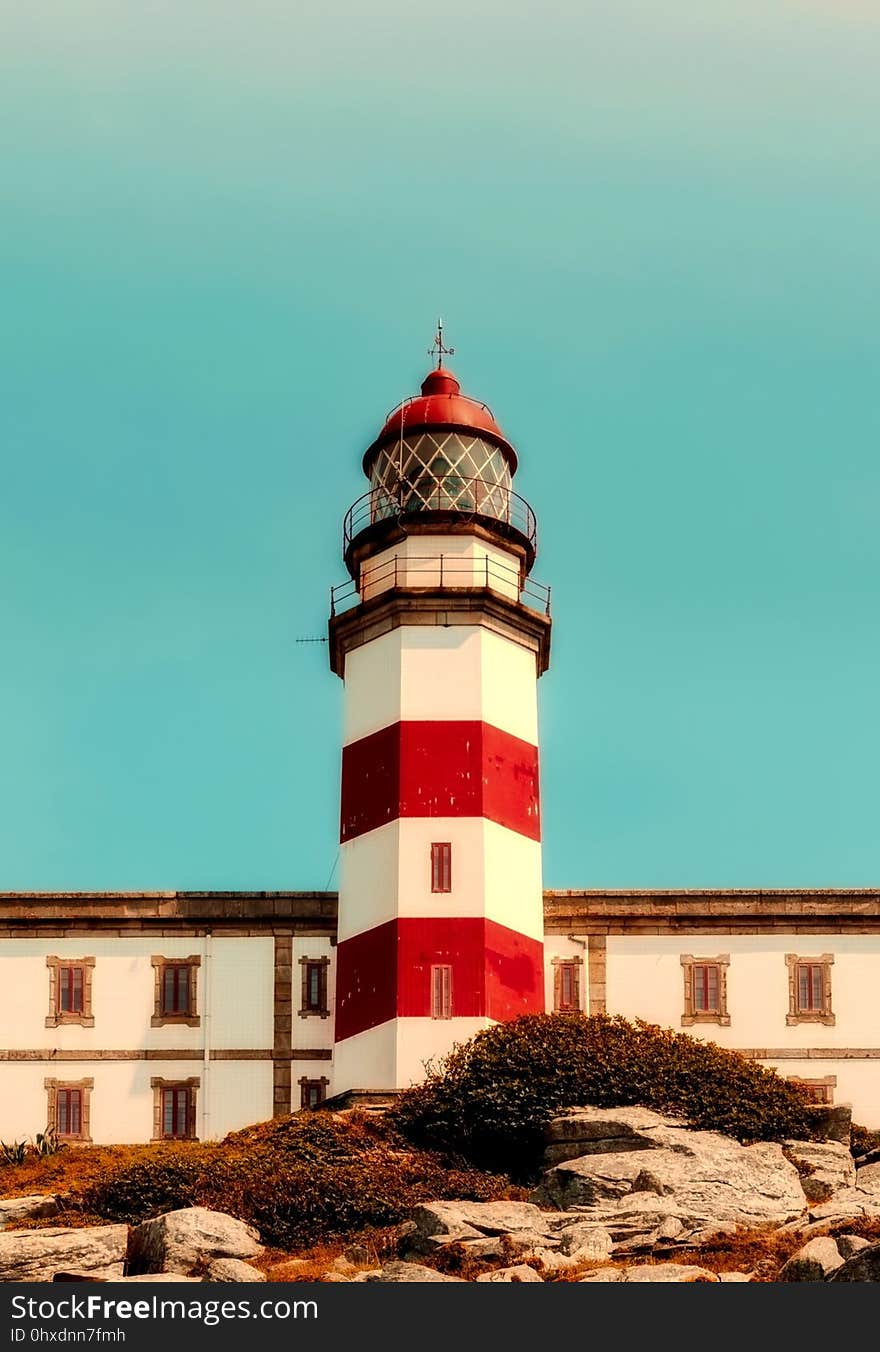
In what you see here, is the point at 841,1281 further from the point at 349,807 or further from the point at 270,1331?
the point at 349,807

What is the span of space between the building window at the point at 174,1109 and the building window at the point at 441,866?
6576 millimetres

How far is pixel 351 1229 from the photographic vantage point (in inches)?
1380

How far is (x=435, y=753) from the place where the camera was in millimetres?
45406

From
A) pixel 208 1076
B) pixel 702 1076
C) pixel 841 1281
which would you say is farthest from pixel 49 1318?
pixel 208 1076

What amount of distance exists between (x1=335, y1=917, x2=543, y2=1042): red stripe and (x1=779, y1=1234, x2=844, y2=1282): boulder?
52.5ft

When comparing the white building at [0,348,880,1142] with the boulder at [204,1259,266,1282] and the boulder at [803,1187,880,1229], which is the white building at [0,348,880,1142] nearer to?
the boulder at [803,1187,880,1229]

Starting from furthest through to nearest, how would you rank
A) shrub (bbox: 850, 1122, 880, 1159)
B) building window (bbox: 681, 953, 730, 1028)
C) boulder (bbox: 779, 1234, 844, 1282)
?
1. building window (bbox: 681, 953, 730, 1028)
2. shrub (bbox: 850, 1122, 880, 1159)
3. boulder (bbox: 779, 1234, 844, 1282)

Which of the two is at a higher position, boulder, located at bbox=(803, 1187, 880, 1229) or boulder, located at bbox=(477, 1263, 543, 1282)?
boulder, located at bbox=(803, 1187, 880, 1229)

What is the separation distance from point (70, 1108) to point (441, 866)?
29.6 feet

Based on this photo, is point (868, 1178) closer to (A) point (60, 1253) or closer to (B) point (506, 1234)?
(B) point (506, 1234)

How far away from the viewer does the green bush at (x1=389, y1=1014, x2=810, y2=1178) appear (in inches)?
1549

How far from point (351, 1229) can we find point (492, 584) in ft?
54.0

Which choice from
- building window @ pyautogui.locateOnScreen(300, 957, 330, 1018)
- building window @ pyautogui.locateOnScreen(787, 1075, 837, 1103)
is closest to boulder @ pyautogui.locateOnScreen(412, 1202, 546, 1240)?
building window @ pyautogui.locateOnScreen(300, 957, 330, 1018)

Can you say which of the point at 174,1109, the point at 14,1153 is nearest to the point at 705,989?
the point at 174,1109
